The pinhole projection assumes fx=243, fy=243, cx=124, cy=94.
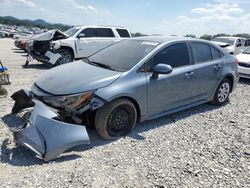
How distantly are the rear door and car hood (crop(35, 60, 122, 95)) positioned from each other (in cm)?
192

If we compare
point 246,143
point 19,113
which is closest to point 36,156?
point 19,113

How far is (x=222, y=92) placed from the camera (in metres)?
5.87

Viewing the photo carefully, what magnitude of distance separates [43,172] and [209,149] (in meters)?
2.51

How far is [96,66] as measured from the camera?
4.32 metres

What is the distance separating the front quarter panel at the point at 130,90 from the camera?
362 cm

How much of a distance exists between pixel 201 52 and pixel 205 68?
1.22 ft

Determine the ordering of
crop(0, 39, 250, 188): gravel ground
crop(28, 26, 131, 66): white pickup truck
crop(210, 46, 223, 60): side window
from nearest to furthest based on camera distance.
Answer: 1. crop(0, 39, 250, 188): gravel ground
2. crop(210, 46, 223, 60): side window
3. crop(28, 26, 131, 66): white pickup truck

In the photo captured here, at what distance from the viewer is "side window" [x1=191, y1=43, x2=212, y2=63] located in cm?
505

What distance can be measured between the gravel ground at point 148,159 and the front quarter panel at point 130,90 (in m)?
0.57

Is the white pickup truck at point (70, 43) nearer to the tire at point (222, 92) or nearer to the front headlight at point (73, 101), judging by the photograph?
the tire at point (222, 92)

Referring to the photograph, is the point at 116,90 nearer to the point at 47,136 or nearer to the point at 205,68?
the point at 47,136

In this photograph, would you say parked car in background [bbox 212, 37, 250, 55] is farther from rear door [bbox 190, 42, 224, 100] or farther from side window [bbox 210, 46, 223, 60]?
rear door [bbox 190, 42, 224, 100]

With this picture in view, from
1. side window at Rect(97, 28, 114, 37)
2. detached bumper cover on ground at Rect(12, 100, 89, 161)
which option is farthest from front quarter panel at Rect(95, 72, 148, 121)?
side window at Rect(97, 28, 114, 37)

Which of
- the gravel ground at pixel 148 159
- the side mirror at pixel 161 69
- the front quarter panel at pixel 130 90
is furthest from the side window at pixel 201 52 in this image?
the front quarter panel at pixel 130 90
